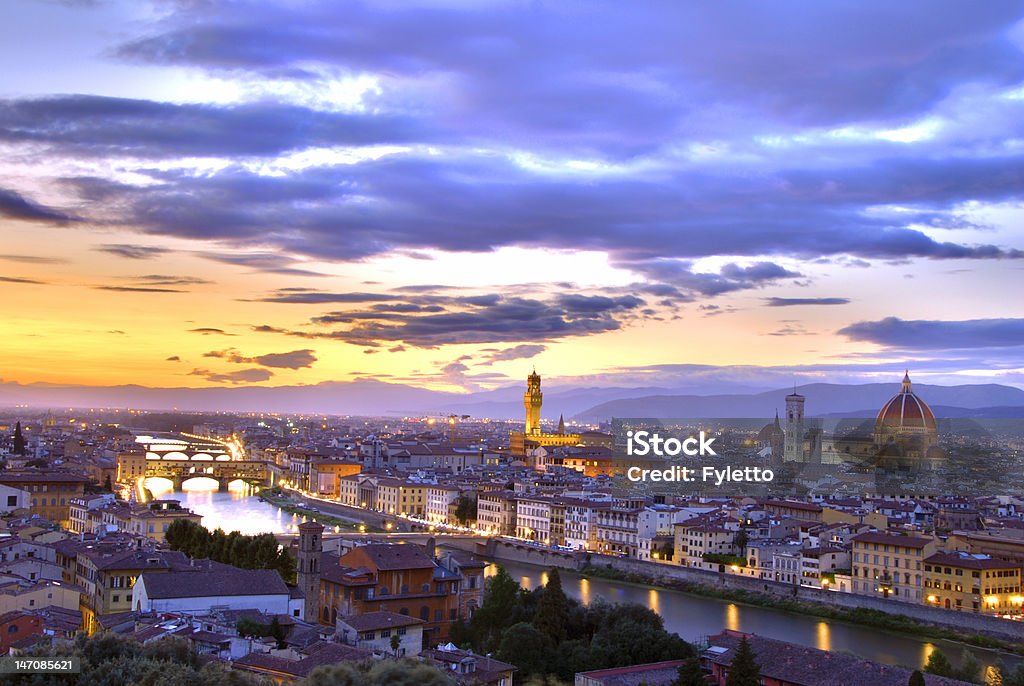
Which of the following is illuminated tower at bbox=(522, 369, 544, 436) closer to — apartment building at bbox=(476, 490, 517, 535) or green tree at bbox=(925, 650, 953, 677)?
apartment building at bbox=(476, 490, 517, 535)

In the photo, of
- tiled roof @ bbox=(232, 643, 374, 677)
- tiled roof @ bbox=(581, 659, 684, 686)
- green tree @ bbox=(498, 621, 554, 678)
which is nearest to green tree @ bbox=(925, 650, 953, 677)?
tiled roof @ bbox=(581, 659, 684, 686)

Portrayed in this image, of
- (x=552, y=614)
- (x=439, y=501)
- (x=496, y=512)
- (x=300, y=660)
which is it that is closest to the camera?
(x=300, y=660)

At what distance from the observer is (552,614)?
11.4 meters

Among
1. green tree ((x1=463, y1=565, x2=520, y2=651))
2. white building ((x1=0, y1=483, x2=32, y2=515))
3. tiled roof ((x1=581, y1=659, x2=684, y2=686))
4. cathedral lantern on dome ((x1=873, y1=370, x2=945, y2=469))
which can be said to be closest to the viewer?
tiled roof ((x1=581, y1=659, x2=684, y2=686))

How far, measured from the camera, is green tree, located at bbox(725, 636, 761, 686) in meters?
8.80

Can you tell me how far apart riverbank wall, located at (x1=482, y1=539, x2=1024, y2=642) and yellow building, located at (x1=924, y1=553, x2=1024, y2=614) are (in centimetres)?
60

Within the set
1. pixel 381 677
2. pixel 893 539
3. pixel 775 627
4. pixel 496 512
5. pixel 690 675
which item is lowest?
pixel 775 627

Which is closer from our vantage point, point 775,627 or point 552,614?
point 552,614

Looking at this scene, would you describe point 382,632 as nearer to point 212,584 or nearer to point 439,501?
point 212,584

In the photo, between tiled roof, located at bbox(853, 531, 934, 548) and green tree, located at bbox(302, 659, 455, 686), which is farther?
tiled roof, located at bbox(853, 531, 934, 548)

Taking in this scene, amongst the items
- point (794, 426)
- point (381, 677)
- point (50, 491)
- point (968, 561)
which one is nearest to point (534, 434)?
point (794, 426)

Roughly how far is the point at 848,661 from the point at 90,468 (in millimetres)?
30347

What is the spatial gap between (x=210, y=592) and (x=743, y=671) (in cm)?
520

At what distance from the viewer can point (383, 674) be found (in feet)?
15.8
